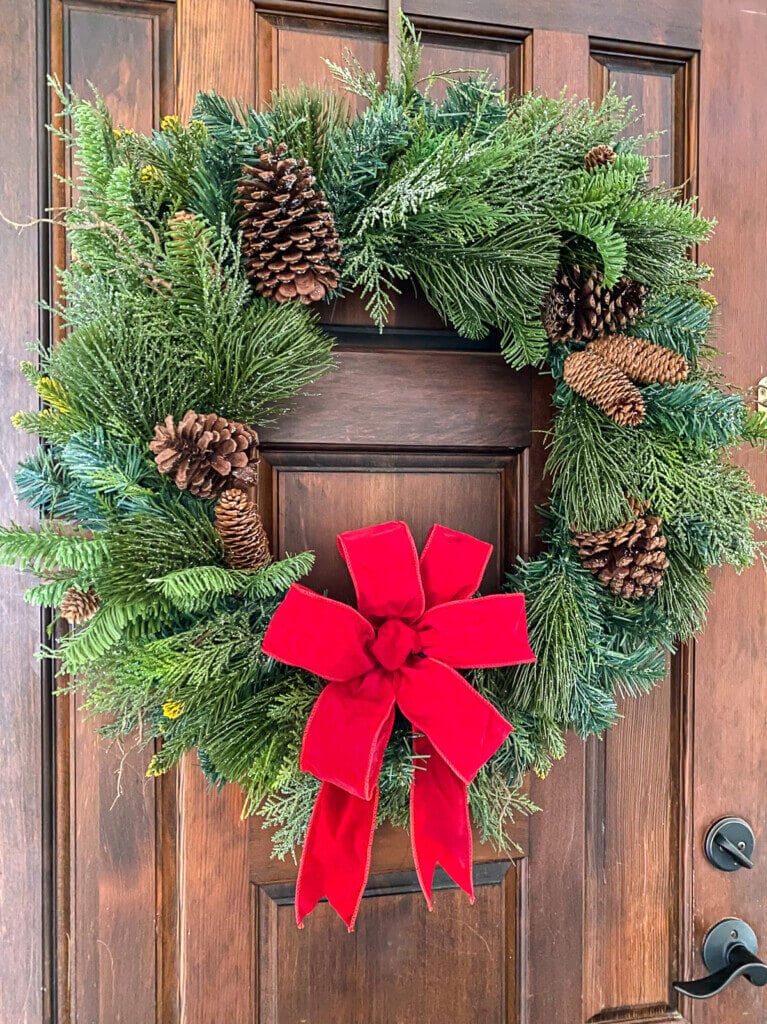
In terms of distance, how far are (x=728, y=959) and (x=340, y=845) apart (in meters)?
0.60

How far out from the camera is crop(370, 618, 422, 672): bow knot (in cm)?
64

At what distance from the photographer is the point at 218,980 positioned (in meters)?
0.75

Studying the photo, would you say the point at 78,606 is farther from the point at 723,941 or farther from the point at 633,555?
the point at 723,941

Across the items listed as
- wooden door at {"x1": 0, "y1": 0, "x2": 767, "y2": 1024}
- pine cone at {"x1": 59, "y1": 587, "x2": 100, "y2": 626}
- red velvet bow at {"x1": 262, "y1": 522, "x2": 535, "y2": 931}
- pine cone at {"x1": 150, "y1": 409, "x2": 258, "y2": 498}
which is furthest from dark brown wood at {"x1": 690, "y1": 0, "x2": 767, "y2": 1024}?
pine cone at {"x1": 59, "y1": 587, "x2": 100, "y2": 626}

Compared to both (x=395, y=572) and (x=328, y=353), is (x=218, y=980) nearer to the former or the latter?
(x=395, y=572)

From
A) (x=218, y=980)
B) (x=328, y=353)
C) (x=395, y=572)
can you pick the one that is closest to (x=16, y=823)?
(x=218, y=980)

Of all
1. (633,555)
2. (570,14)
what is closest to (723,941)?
(633,555)

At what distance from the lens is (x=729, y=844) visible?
0.86 m

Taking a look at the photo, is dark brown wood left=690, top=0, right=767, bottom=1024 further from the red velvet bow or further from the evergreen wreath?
the red velvet bow

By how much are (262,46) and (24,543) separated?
60cm

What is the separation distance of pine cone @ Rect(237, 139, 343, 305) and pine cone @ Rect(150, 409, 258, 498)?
0.14 meters

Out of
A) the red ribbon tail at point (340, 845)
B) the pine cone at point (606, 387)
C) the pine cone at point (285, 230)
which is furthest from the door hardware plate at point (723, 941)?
the pine cone at point (285, 230)

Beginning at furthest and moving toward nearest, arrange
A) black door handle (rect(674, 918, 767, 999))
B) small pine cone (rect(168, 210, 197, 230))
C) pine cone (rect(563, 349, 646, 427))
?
black door handle (rect(674, 918, 767, 999)) < pine cone (rect(563, 349, 646, 427)) < small pine cone (rect(168, 210, 197, 230))

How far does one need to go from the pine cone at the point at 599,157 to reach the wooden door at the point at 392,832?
0.21 metres
